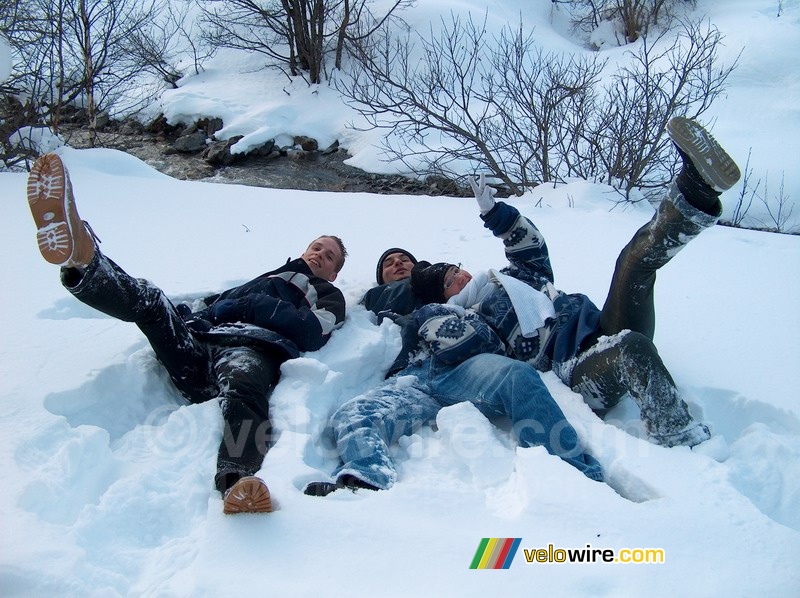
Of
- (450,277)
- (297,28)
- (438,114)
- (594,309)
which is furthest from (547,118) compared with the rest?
(297,28)

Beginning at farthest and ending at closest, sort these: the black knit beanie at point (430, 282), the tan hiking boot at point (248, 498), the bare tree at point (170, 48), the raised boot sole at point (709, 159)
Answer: the bare tree at point (170, 48) < the black knit beanie at point (430, 282) < the raised boot sole at point (709, 159) < the tan hiking boot at point (248, 498)

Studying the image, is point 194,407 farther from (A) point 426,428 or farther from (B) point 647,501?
(B) point 647,501

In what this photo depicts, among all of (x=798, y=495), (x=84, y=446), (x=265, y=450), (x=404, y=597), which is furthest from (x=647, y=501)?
(x=84, y=446)

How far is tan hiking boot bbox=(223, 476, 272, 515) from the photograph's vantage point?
133cm

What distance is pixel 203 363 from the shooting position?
80.6 inches

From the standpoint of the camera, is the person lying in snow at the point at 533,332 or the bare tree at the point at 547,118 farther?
the bare tree at the point at 547,118

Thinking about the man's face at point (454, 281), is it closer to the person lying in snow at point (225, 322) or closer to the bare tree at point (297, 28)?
the person lying in snow at point (225, 322)

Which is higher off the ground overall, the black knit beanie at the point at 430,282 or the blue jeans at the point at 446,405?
the black knit beanie at the point at 430,282

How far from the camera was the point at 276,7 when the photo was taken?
419 inches

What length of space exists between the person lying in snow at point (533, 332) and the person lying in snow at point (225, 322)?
0.80 ft

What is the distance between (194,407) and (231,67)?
10.7 metres

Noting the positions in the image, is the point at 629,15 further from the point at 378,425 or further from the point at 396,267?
the point at 378,425

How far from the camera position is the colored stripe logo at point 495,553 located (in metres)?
1.22

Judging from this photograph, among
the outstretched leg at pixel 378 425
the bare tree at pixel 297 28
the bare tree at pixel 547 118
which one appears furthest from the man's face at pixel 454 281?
the bare tree at pixel 297 28
